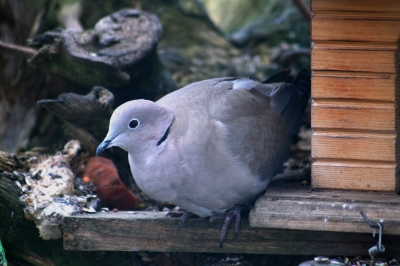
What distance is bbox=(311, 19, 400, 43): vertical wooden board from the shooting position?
9.71ft

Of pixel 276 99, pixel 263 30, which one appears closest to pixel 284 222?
pixel 276 99

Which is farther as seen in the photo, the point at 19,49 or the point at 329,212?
the point at 19,49

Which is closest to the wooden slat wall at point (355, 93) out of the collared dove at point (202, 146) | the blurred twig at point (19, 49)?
the collared dove at point (202, 146)

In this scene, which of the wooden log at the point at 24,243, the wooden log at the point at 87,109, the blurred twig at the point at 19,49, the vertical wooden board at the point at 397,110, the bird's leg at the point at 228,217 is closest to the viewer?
the vertical wooden board at the point at 397,110

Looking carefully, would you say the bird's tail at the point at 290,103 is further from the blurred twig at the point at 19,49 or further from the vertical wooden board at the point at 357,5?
the blurred twig at the point at 19,49

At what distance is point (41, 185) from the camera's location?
3.47m

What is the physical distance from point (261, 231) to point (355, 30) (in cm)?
131

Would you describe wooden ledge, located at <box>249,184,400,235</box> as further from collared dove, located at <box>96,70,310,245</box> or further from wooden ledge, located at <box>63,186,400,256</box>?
collared dove, located at <box>96,70,310,245</box>

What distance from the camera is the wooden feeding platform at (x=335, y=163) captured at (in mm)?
2955

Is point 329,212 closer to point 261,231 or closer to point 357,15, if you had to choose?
point 261,231

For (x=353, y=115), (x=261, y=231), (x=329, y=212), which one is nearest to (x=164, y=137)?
(x=261, y=231)

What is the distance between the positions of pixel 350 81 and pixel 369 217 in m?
0.83

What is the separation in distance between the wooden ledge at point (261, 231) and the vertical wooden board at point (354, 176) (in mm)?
105

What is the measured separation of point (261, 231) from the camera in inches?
124
